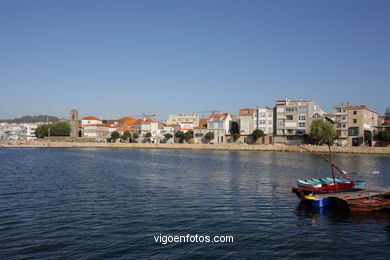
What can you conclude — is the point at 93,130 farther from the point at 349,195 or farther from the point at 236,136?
the point at 349,195

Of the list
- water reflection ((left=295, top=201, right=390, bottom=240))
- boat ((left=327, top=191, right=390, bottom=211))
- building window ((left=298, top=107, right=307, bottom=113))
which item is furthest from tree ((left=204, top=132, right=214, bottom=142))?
boat ((left=327, top=191, right=390, bottom=211))

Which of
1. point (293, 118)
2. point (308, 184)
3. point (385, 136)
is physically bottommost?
point (308, 184)

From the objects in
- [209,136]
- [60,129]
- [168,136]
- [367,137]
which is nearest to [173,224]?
[367,137]

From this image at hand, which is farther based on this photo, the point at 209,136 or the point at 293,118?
the point at 209,136

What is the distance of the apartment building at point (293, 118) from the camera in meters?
98.5

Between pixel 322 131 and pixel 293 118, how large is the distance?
527 inches

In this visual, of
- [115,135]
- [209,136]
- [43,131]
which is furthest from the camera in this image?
[43,131]

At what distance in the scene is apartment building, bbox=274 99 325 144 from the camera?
98500 mm

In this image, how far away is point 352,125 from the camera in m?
92.6

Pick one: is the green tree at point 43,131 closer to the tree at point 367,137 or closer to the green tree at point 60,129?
the green tree at point 60,129

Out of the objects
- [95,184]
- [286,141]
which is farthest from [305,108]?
[95,184]

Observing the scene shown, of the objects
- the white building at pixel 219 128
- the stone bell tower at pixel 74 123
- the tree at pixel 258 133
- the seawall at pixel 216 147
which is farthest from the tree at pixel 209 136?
the stone bell tower at pixel 74 123

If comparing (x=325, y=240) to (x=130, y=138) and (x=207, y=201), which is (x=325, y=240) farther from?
(x=130, y=138)

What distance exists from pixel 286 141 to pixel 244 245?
295ft
